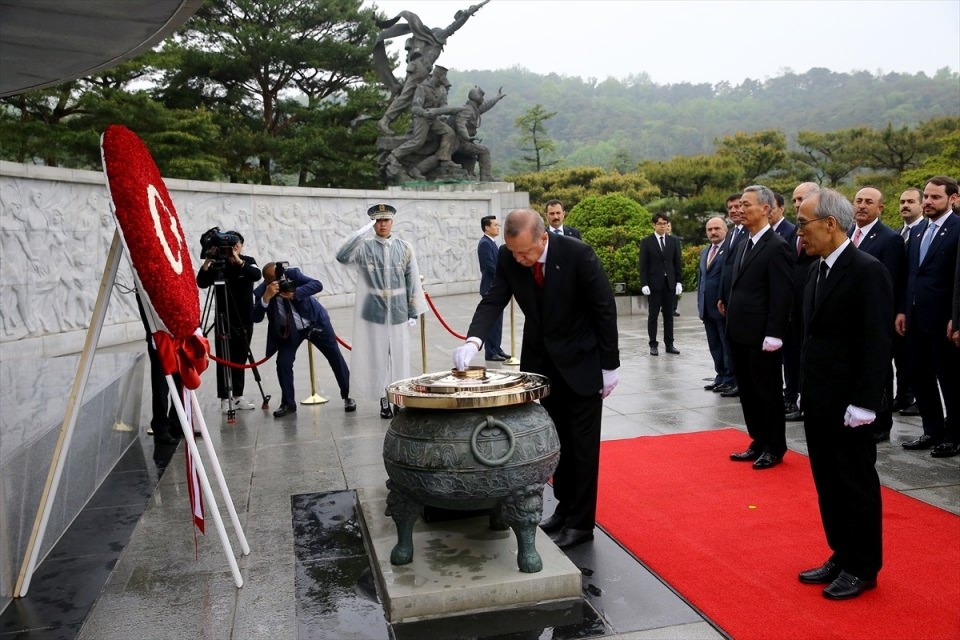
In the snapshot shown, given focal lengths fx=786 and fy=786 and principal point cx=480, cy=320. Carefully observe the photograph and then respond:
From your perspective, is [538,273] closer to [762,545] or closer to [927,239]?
[762,545]

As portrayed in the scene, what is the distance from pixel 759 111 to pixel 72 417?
205 ft

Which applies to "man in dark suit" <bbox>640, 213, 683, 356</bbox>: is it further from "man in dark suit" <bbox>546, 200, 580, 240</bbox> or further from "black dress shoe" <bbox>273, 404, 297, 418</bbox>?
"black dress shoe" <bbox>273, 404, 297, 418</bbox>

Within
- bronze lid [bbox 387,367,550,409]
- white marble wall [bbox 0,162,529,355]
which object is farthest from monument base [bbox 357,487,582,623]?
white marble wall [bbox 0,162,529,355]

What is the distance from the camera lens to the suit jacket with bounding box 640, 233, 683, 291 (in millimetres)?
10078

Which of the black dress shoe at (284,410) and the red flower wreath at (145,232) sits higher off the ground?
the red flower wreath at (145,232)

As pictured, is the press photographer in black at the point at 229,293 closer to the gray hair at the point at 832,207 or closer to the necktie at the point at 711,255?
the necktie at the point at 711,255

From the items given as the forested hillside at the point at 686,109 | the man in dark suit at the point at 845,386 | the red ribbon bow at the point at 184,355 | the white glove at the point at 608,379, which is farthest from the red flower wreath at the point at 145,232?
the forested hillside at the point at 686,109

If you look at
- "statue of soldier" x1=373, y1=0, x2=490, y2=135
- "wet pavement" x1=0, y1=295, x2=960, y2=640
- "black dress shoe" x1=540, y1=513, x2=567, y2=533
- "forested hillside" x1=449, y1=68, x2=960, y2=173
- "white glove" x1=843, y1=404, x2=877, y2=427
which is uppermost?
"forested hillside" x1=449, y1=68, x2=960, y2=173

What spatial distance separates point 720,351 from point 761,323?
2609mm

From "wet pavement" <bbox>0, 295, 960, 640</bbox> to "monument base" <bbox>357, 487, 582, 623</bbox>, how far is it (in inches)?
2.5

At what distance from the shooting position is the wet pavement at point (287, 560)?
3133 mm

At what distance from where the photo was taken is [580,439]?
12.7ft

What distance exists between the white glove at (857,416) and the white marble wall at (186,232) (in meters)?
9.69

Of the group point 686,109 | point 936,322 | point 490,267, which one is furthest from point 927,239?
point 686,109
